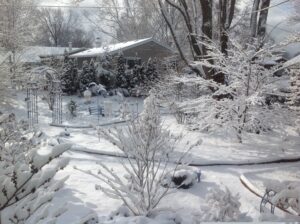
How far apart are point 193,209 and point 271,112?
5579 mm

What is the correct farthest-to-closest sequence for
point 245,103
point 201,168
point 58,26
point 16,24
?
point 58,26, point 16,24, point 245,103, point 201,168

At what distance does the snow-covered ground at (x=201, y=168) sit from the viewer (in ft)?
22.5

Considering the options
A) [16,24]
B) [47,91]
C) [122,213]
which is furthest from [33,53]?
[122,213]

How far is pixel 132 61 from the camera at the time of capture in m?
30.9

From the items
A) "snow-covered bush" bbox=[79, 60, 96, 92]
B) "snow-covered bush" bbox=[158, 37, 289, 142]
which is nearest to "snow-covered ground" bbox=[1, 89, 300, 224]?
"snow-covered bush" bbox=[158, 37, 289, 142]

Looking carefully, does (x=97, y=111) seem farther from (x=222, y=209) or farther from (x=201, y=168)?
(x=222, y=209)

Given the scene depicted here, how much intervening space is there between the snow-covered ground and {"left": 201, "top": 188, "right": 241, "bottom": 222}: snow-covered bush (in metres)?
0.19

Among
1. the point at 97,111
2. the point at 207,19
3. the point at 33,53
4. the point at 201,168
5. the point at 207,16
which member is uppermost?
the point at 207,16

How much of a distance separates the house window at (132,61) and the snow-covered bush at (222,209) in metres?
24.7

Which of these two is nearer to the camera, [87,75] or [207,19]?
[207,19]

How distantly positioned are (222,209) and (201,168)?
12.5 ft

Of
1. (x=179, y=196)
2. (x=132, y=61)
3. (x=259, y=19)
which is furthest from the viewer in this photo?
(x=132, y=61)

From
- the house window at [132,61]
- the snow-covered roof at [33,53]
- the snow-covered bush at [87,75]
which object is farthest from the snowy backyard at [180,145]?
the house window at [132,61]

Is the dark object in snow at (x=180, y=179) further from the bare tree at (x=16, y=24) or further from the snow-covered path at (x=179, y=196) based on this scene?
the bare tree at (x=16, y=24)
